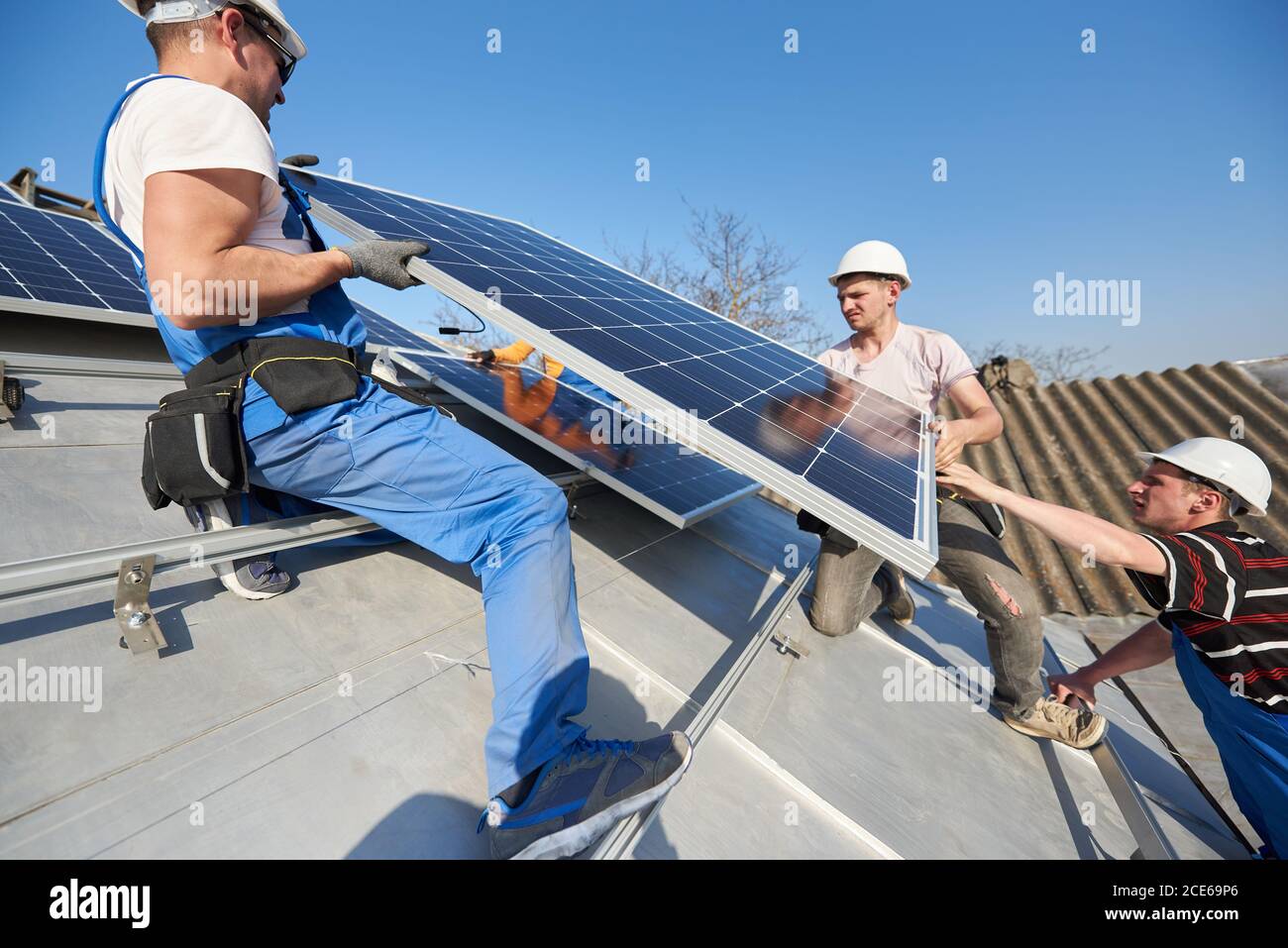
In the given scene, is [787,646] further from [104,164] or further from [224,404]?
[104,164]

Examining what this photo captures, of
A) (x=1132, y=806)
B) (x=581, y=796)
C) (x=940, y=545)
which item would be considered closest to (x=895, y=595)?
(x=940, y=545)

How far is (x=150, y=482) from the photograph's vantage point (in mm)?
2018

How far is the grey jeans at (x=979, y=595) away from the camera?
11.3ft

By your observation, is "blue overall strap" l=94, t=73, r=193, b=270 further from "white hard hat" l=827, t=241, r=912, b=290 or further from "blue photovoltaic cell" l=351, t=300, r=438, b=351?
"white hard hat" l=827, t=241, r=912, b=290

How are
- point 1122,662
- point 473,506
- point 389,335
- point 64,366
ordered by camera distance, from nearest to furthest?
point 473,506
point 1122,662
point 64,366
point 389,335

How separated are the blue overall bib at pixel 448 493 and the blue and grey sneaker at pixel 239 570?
0.28m

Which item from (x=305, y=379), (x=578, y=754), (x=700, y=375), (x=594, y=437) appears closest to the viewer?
(x=578, y=754)

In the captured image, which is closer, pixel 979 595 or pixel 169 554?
pixel 169 554

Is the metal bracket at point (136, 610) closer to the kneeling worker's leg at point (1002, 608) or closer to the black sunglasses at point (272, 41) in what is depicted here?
the black sunglasses at point (272, 41)

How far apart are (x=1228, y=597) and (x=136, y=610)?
4684 mm

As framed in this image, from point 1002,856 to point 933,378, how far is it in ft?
12.0

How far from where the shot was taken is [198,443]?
186cm

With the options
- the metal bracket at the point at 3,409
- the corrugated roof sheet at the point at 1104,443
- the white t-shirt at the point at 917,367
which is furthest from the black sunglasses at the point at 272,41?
the corrugated roof sheet at the point at 1104,443
